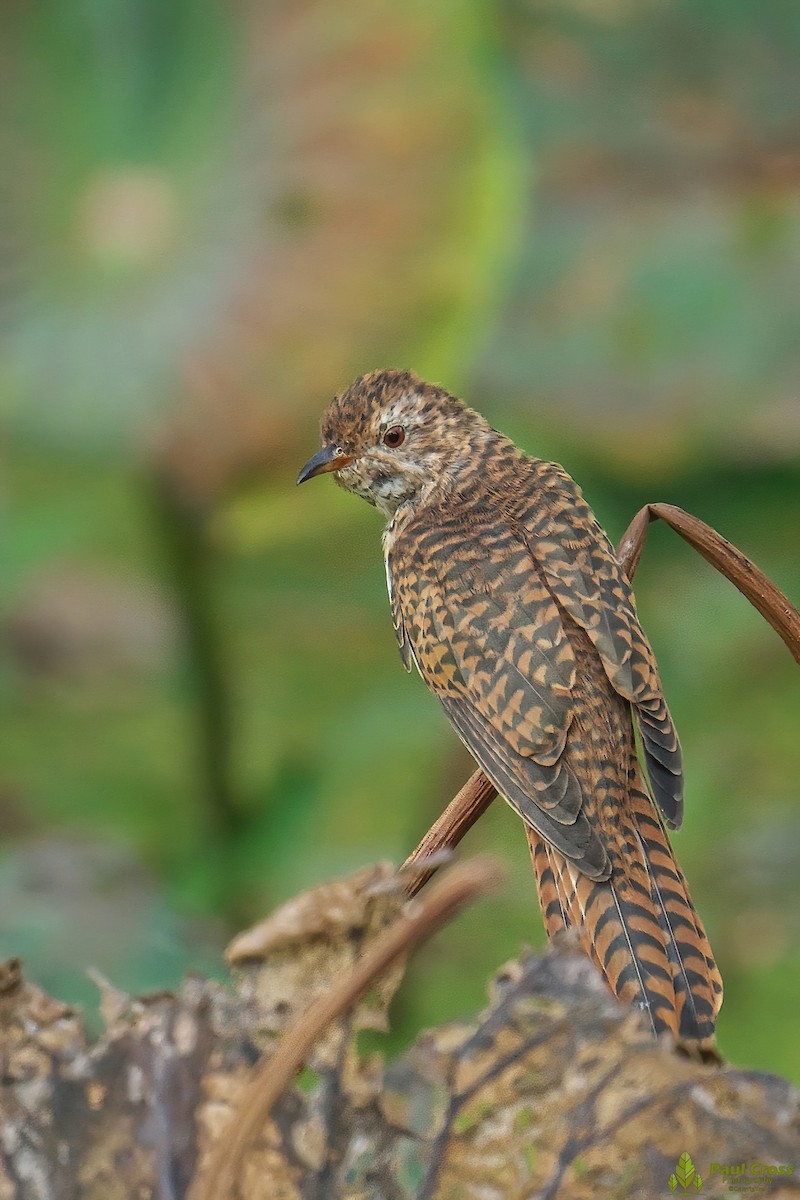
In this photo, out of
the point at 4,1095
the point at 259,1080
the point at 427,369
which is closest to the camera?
the point at 259,1080

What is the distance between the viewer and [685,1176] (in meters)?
0.61

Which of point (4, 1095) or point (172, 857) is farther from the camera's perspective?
point (172, 857)

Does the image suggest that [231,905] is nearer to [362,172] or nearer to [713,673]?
[713,673]

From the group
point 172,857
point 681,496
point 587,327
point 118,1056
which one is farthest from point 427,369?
point 118,1056

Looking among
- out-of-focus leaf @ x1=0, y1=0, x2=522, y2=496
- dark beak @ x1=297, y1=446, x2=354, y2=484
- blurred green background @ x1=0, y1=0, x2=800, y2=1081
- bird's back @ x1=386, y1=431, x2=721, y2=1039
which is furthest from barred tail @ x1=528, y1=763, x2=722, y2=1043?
out-of-focus leaf @ x1=0, y1=0, x2=522, y2=496

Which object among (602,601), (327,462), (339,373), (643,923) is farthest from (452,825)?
(339,373)

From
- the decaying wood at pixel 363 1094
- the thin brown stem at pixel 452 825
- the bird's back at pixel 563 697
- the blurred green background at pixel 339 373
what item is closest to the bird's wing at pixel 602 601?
the bird's back at pixel 563 697

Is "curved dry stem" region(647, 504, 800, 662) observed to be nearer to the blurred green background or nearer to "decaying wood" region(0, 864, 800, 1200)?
"decaying wood" region(0, 864, 800, 1200)

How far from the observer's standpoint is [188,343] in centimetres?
315

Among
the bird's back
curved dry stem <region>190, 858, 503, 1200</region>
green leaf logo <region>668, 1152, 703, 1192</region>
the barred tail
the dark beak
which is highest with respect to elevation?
the dark beak

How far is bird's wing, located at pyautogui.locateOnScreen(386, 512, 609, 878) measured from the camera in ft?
4.66

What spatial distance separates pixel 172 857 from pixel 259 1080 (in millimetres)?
2665

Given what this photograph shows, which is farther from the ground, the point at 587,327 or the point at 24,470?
the point at 24,470

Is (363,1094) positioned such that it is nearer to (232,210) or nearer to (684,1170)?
(684,1170)
